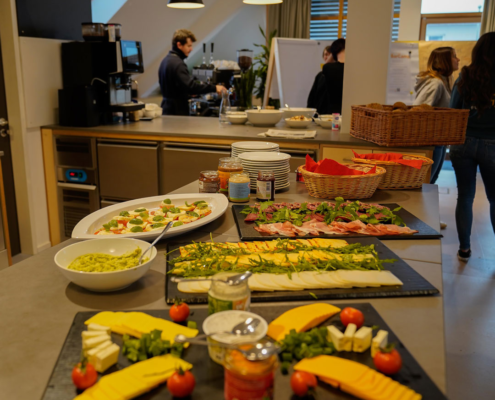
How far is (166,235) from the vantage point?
4.84 ft

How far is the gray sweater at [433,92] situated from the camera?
4.00 metres

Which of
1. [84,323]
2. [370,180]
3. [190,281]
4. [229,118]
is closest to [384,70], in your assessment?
[229,118]

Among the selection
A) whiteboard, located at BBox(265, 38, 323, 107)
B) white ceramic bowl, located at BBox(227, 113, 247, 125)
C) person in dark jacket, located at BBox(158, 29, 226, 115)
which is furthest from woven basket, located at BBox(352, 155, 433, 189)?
whiteboard, located at BBox(265, 38, 323, 107)

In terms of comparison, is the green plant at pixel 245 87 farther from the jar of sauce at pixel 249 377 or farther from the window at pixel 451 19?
the jar of sauce at pixel 249 377

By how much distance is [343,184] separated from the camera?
77.3 inches

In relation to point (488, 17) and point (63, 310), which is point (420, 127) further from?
point (488, 17)

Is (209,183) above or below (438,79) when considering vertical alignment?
below

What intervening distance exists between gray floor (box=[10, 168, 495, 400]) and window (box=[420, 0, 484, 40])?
4.82m

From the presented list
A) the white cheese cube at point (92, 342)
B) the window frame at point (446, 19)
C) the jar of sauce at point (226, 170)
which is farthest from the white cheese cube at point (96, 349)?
the window frame at point (446, 19)

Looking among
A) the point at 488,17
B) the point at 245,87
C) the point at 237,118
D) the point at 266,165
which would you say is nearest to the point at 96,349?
the point at 266,165

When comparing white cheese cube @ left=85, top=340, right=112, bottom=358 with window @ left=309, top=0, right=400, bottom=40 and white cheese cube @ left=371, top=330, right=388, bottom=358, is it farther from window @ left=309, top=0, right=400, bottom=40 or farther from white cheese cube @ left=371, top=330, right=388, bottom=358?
window @ left=309, top=0, right=400, bottom=40

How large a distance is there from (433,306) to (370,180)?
94 centimetres

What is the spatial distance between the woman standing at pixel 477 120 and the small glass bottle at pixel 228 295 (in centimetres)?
291

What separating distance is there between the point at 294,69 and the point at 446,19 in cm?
390
